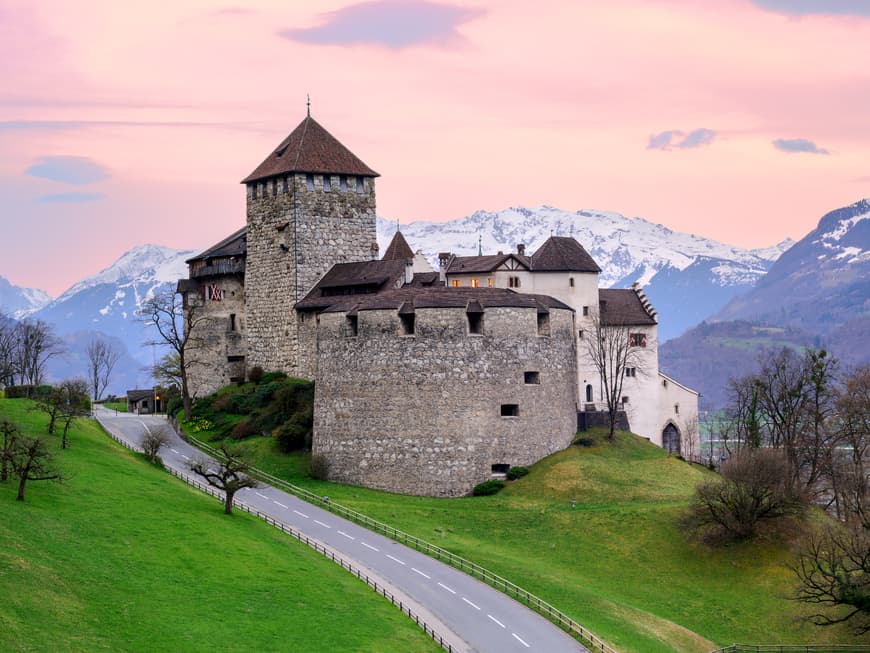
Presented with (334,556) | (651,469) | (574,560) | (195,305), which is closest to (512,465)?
(651,469)

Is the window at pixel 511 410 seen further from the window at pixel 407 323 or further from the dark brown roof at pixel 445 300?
the window at pixel 407 323

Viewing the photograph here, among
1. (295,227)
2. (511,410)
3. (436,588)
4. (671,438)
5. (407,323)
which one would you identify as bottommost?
(436,588)

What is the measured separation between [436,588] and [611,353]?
42373 millimetres

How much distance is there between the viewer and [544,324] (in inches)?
3740

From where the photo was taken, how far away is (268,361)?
112 metres

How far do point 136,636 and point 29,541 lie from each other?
10.2 meters

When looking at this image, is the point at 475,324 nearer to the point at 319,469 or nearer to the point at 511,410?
the point at 511,410

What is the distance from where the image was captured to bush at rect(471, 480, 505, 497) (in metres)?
89.8

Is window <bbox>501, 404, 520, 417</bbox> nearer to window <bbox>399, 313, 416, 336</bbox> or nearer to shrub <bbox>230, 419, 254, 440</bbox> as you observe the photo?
window <bbox>399, 313, 416, 336</bbox>

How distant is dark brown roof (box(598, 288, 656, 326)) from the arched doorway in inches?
372

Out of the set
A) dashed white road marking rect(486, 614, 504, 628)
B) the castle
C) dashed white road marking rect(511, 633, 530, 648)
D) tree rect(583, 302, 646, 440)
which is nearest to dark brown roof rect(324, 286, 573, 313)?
the castle

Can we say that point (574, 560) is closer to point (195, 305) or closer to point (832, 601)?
point (832, 601)

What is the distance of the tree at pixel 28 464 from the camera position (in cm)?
6425

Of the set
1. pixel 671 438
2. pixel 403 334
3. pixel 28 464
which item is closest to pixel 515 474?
pixel 403 334
